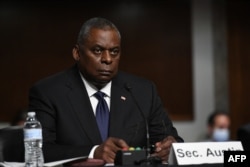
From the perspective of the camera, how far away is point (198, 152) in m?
2.50

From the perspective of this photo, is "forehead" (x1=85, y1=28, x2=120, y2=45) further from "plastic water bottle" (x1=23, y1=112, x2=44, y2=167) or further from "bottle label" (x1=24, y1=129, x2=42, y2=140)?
"bottle label" (x1=24, y1=129, x2=42, y2=140)

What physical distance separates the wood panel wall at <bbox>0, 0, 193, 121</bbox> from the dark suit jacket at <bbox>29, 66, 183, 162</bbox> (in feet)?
12.0

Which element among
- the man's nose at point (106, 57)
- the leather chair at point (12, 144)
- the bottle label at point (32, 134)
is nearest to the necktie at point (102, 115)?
the man's nose at point (106, 57)

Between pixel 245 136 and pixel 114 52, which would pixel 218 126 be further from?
pixel 245 136

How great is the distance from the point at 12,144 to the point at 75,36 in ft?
13.4

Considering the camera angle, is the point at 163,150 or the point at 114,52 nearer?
the point at 163,150

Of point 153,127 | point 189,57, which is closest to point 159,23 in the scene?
point 189,57

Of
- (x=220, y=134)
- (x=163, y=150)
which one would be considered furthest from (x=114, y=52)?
(x=220, y=134)

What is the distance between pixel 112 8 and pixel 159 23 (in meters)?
0.61

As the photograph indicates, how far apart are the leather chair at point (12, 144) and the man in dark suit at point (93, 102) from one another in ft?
0.42

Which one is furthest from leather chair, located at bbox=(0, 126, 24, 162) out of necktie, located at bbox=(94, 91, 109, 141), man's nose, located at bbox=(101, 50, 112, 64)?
man's nose, located at bbox=(101, 50, 112, 64)

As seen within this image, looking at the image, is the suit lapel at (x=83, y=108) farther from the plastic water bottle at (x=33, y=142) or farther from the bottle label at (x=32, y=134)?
the bottle label at (x=32, y=134)

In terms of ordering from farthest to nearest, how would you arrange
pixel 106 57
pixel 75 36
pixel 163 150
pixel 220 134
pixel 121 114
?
pixel 75 36 → pixel 220 134 → pixel 121 114 → pixel 106 57 → pixel 163 150

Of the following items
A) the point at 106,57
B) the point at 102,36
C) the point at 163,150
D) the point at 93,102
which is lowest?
the point at 163,150
